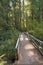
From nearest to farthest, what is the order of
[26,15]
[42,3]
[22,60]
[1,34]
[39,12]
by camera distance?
[22,60], [1,34], [42,3], [39,12], [26,15]

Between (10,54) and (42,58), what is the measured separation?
208cm

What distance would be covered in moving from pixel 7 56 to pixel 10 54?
0.22 meters

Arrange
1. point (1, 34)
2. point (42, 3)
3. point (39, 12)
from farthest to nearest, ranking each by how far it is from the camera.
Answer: point (39, 12) < point (42, 3) < point (1, 34)

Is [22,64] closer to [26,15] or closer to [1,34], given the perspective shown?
[1,34]

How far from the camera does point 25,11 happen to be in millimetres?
48750

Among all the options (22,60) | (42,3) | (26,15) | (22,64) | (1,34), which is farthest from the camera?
(26,15)

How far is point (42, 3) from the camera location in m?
33.5

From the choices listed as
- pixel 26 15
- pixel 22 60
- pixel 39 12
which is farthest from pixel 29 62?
pixel 26 15

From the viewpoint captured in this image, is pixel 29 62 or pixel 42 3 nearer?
pixel 29 62

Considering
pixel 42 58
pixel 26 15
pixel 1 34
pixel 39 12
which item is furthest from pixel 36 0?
pixel 42 58

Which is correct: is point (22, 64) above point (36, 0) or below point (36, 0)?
below

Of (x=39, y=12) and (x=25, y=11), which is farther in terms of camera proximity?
(x=25, y=11)

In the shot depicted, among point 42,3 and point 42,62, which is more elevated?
point 42,3

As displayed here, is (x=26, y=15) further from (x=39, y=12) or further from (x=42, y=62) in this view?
(x=42, y=62)
